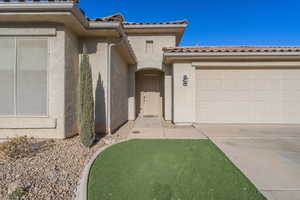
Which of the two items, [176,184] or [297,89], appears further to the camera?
[297,89]

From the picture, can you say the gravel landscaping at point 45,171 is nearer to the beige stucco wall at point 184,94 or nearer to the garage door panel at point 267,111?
the beige stucco wall at point 184,94

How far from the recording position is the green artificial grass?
90.4 inches

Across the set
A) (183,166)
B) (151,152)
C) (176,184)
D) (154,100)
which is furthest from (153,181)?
(154,100)

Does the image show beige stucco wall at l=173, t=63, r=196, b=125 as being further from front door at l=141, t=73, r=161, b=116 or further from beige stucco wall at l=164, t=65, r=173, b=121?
front door at l=141, t=73, r=161, b=116

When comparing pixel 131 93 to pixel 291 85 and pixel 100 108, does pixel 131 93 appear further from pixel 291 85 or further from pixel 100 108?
pixel 291 85

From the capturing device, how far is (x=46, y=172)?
2836 millimetres

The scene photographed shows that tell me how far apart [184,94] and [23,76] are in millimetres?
6313

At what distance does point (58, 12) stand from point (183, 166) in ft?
17.0

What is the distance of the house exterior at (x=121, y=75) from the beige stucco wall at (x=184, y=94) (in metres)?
0.05

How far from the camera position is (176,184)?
255 cm

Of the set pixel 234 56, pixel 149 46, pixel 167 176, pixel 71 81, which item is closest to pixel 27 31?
pixel 71 81

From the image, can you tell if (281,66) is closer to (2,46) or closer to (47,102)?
(47,102)

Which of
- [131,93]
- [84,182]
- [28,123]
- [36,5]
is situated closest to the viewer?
[84,182]

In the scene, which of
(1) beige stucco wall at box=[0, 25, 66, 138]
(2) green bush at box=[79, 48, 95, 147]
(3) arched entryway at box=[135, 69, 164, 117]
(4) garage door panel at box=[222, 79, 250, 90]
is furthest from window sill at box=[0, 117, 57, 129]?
(4) garage door panel at box=[222, 79, 250, 90]
